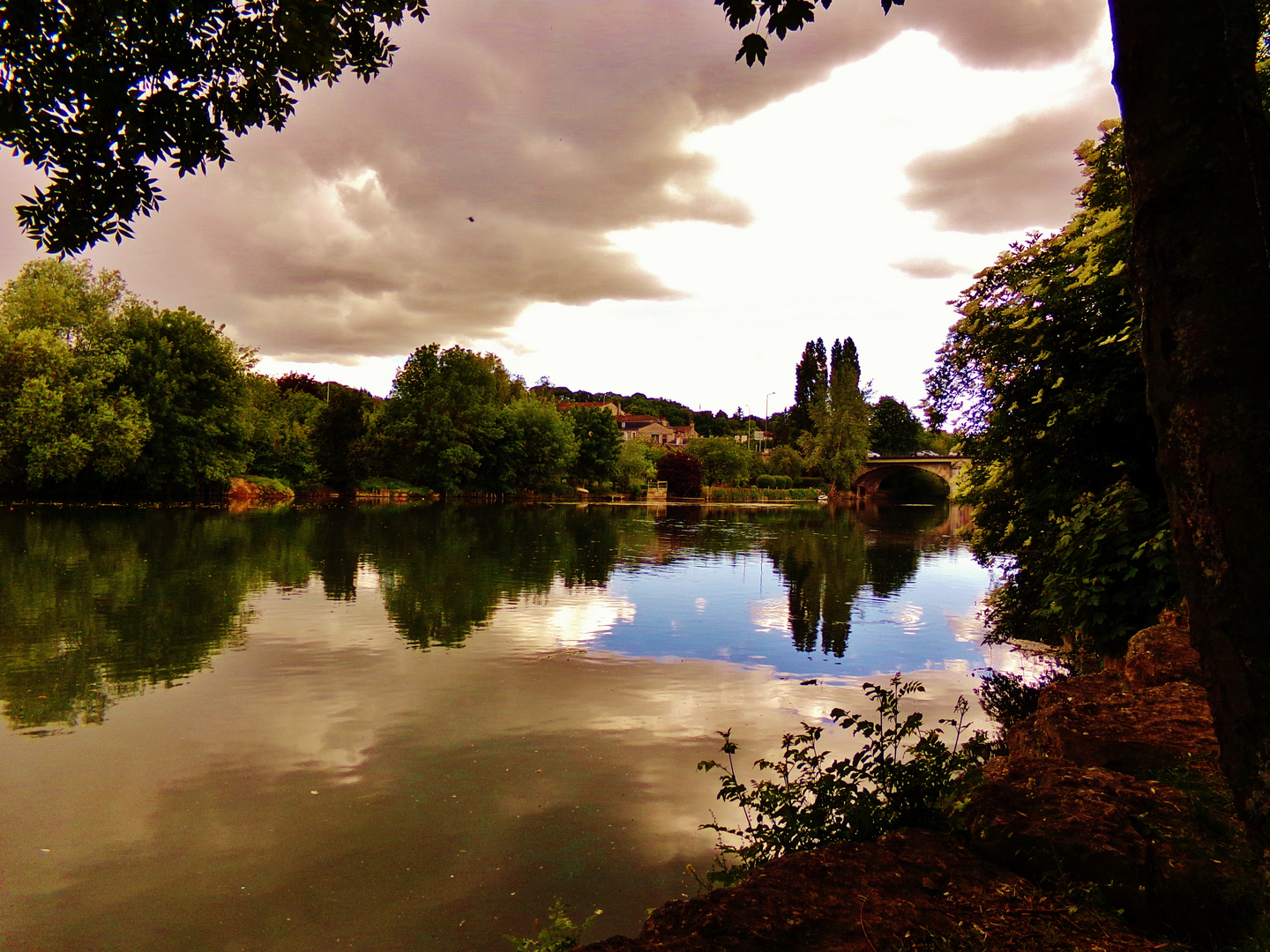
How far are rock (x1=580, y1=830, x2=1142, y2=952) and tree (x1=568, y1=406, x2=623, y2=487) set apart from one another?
223ft

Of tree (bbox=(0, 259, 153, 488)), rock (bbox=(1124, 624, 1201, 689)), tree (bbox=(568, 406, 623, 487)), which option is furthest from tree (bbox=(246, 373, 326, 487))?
rock (bbox=(1124, 624, 1201, 689))

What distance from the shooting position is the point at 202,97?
3.93 meters

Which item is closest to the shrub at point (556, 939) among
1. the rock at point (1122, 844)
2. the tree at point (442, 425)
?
the rock at point (1122, 844)

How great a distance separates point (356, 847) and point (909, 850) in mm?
3845

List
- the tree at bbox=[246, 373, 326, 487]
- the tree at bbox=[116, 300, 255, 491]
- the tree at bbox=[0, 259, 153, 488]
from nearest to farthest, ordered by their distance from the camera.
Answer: the tree at bbox=[0, 259, 153, 488] < the tree at bbox=[116, 300, 255, 491] < the tree at bbox=[246, 373, 326, 487]

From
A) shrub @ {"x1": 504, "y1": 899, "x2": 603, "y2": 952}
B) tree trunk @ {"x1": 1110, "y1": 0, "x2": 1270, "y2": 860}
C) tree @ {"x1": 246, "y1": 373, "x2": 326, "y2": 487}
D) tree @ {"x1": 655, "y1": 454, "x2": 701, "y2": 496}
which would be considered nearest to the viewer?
tree trunk @ {"x1": 1110, "y1": 0, "x2": 1270, "y2": 860}

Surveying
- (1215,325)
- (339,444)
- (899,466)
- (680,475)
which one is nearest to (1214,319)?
(1215,325)

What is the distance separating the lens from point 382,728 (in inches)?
303

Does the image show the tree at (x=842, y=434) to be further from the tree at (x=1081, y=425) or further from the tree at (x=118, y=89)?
the tree at (x=118, y=89)

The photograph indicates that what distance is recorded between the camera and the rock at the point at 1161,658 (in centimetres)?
608

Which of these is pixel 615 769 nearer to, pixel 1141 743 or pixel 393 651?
pixel 1141 743

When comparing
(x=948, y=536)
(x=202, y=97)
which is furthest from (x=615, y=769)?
(x=948, y=536)

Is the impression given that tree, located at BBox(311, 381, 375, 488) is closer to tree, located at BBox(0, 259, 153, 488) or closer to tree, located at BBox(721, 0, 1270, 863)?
tree, located at BBox(0, 259, 153, 488)

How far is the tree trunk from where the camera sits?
1.94 meters
